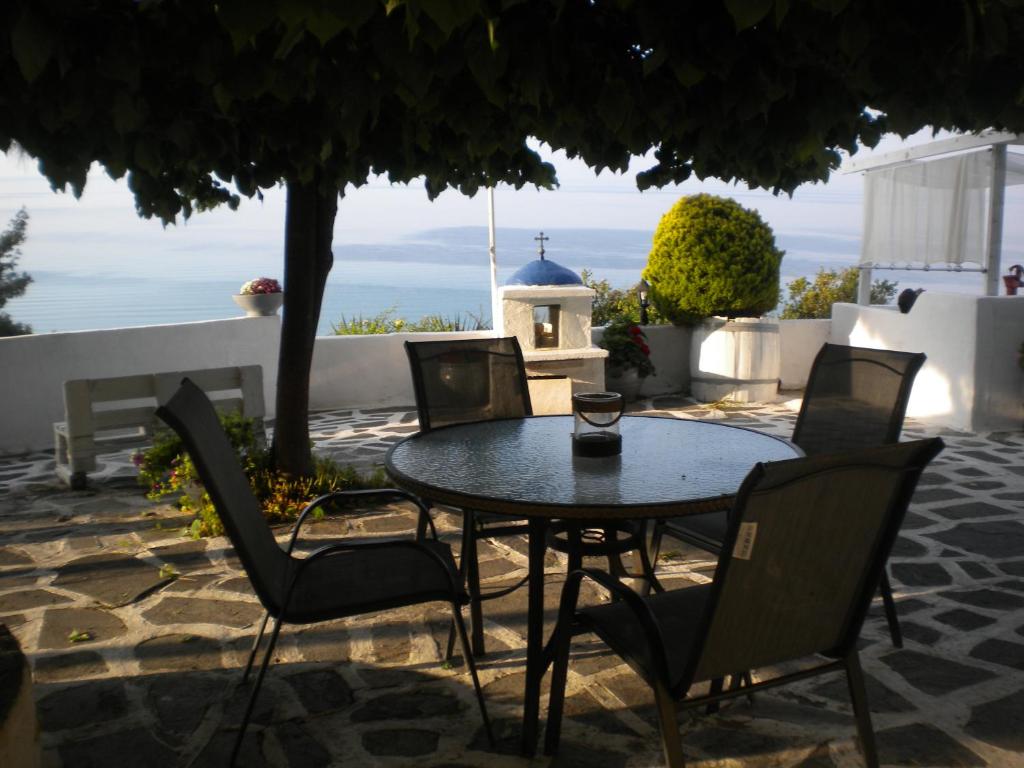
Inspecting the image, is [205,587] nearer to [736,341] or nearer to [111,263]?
[736,341]

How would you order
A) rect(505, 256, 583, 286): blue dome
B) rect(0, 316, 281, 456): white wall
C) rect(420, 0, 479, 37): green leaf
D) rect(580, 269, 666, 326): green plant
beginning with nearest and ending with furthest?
rect(420, 0, 479, 37): green leaf < rect(0, 316, 281, 456): white wall < rect(505, 256, 583, 286): blue dome < rect(580, 269, 666, 326): green plant

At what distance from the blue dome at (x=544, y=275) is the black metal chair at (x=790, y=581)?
588 centimetres

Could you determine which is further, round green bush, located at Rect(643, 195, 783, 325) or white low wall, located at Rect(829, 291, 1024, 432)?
round green bush, located at Rect(643, 195, 783, 325)

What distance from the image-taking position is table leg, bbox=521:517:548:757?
219cm

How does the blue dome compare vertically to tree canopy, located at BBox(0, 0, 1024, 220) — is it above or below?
below

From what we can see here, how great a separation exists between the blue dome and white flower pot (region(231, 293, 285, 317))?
2.22 meters

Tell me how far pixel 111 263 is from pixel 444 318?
16.3 ft

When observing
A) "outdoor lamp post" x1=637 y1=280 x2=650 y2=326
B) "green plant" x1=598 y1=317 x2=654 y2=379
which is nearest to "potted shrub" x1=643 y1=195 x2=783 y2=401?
"outdoor lamp post" x1=637 y1=280 x2=650 y2=326

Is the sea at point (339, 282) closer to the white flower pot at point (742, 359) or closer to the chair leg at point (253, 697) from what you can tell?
the white flower pot at point (742, 359)

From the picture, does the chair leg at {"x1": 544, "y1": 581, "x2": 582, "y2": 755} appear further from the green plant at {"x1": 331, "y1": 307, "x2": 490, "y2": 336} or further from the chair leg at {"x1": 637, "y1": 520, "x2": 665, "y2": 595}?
the green plant at {"x1": 331, "y1": 307, "x2": 490, "y2": 336}

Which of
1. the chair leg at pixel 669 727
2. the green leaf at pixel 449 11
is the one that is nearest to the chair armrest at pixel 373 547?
the chair leg at pixel 669 727

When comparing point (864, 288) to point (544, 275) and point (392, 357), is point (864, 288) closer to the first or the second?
point (544, 275)

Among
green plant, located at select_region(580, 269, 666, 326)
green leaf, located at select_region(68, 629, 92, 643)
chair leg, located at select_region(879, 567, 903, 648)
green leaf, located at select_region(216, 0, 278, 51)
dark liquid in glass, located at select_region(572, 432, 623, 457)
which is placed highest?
green leaf, located at select_region(216, 0, 278, 51)

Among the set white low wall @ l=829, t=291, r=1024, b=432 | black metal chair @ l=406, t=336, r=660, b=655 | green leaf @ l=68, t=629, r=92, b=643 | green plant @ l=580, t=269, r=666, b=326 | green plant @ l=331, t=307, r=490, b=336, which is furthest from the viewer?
green plant @ l=331, t=307, r=490, b=336
